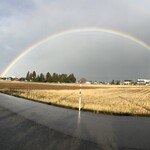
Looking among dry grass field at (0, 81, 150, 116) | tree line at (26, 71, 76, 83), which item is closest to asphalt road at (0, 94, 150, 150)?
dry grass field at (0, 81, 150, 116)

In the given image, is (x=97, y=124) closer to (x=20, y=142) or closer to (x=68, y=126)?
(x=68, y=126)

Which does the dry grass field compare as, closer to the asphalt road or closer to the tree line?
the asphalt road

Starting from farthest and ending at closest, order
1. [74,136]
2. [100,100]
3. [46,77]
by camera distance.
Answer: [46,77] → [100,100] → [74,136]

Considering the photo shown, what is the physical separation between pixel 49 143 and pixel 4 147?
1.19 m

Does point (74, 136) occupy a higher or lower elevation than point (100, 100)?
lower

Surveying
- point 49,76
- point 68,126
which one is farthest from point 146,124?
point 49,76

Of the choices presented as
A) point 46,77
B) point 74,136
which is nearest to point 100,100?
point 74,136

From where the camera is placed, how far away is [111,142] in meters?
7.74

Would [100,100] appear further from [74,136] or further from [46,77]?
[46,77]

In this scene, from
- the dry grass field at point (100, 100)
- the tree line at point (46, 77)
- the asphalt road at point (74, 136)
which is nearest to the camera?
the asphalt road at point (74, 136)

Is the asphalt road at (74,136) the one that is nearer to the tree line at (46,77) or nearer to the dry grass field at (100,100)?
the dry grass field at (100,100)

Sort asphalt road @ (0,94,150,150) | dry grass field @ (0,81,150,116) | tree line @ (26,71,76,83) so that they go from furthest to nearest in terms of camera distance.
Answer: tree line @ (26,71,76,83) < dry grass field @ (0,81,150,116) < asphalt road @ (0,94,150,150)

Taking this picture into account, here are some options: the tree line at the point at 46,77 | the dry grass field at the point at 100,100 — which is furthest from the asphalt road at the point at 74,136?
the tree line at the point at 46,77

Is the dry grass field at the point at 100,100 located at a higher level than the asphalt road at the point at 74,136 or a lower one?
higher
